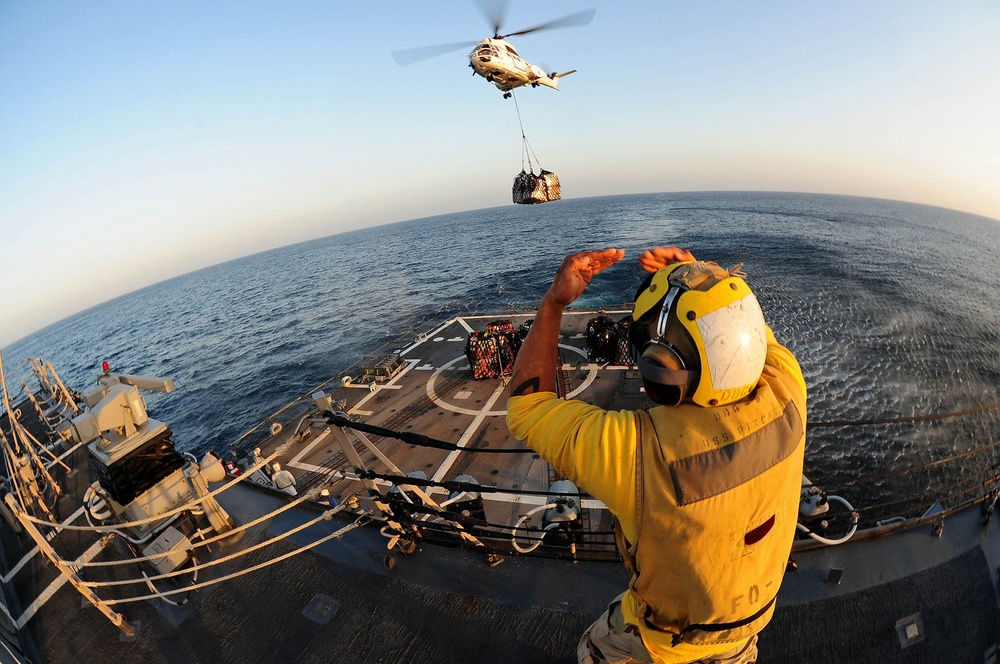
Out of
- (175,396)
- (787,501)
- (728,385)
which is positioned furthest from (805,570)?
(175,396)

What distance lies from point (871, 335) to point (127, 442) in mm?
48567

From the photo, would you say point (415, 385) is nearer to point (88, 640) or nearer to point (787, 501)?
point (88, 640)

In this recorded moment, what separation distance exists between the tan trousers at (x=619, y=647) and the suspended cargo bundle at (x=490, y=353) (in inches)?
720

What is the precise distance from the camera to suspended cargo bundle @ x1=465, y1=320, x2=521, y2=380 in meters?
21.5

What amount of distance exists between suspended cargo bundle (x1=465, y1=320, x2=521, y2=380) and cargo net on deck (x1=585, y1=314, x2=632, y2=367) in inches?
166

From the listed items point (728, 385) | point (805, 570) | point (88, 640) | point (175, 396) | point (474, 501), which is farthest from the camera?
point (175, 396)

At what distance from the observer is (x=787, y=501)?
2.03 meters

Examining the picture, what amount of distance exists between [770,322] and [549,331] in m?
41.8

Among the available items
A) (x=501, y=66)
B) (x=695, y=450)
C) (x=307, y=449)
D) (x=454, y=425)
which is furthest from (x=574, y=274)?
(x=501, y=66)

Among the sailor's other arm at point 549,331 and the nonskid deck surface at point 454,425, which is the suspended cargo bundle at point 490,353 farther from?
the sailor's other arm at point 549,331

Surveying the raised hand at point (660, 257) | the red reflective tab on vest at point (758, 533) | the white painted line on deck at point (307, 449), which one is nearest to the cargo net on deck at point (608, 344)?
the white painted line on deck at point (307, 449)

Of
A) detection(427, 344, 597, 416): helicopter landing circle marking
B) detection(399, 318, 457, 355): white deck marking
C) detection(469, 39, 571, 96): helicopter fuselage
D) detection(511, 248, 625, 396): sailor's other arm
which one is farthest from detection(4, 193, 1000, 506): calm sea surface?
detection(469, 39, 571, 96): helicopter fuselage

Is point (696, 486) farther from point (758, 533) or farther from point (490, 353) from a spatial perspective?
point (490, 353)

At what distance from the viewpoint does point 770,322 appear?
35.7 m
